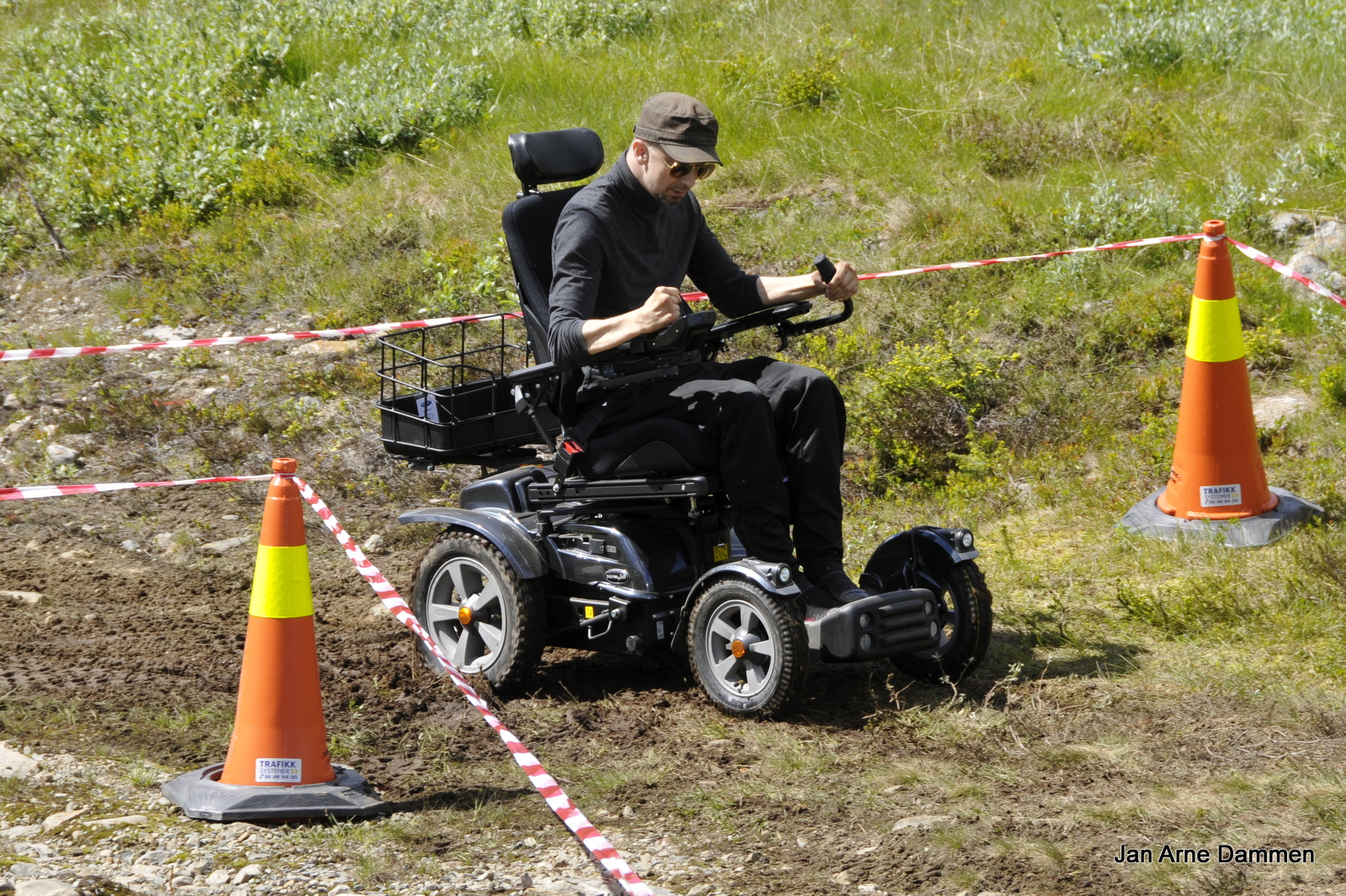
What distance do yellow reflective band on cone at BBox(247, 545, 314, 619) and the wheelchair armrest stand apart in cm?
104

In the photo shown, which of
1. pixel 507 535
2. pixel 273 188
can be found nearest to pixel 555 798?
pixel 507 535

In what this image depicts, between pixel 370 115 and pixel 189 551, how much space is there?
18.5ft

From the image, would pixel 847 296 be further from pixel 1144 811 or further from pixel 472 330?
pixel 472 330

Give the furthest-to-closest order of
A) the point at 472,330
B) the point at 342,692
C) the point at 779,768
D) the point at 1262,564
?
the point at 472,330 < the point at 1262,564 < the point at 342,692 < the point at 779,768

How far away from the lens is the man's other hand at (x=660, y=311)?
14.9ft

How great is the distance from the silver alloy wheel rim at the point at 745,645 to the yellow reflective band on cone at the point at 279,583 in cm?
145

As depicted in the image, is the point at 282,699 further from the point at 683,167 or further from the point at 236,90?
the point at 236,90

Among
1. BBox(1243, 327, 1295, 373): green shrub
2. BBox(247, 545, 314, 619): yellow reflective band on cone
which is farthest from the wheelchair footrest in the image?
BBox(1243, 327, 1295, 373): green shrub

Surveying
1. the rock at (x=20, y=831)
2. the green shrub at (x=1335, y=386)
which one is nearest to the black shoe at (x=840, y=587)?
the rock at (x=20, y=831)

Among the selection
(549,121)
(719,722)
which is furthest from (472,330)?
(719,722)

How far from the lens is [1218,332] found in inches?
241

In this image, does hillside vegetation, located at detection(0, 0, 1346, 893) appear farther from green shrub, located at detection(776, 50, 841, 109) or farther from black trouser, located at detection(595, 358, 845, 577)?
black trouser, located at detection(595, 358, 845, 577)

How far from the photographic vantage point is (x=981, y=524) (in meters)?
7.09

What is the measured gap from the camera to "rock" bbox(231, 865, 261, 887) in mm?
3611
